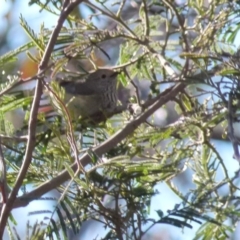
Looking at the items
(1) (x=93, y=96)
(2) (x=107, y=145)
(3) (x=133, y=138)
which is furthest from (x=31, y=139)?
(1) (x=93, y=96)

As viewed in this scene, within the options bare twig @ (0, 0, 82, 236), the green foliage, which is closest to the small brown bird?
the green foliage

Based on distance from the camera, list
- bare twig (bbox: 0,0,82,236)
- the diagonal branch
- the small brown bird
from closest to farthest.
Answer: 1. bare twig (bbox: 0,0,82,236)
2. the diagonal branch
3. the small brown bird

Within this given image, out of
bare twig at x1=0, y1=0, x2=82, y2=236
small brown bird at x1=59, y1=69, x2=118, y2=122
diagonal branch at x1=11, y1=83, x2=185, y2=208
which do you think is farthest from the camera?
small brown bird at x1=59, y1=69, x2=118, y2=122

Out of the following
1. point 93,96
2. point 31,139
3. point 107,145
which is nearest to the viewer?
point 31,139

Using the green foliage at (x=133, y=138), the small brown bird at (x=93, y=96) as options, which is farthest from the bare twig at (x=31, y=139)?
the small brown bird at (x=93, y=96)

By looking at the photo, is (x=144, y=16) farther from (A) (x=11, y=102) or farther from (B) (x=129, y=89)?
(B) (x=129, y=89)

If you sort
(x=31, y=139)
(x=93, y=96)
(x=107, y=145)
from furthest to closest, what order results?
(x=93, y=96) < (x=107, y=145) < (x=31, y=139)

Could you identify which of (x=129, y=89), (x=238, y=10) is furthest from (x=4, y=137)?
(x=129, y=89)

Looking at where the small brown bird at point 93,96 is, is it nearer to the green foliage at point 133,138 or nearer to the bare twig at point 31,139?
the green foliage at point 133,138

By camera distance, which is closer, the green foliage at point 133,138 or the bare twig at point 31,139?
the bare twig at point 31,139

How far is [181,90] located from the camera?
1.58 m

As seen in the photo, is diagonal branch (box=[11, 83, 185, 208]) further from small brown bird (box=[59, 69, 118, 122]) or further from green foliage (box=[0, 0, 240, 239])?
small brown bird (box=[59, 69, 118, 122])

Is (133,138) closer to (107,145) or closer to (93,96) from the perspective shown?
(107,145)

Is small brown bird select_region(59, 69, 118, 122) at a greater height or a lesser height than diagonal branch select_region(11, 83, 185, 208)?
greater
